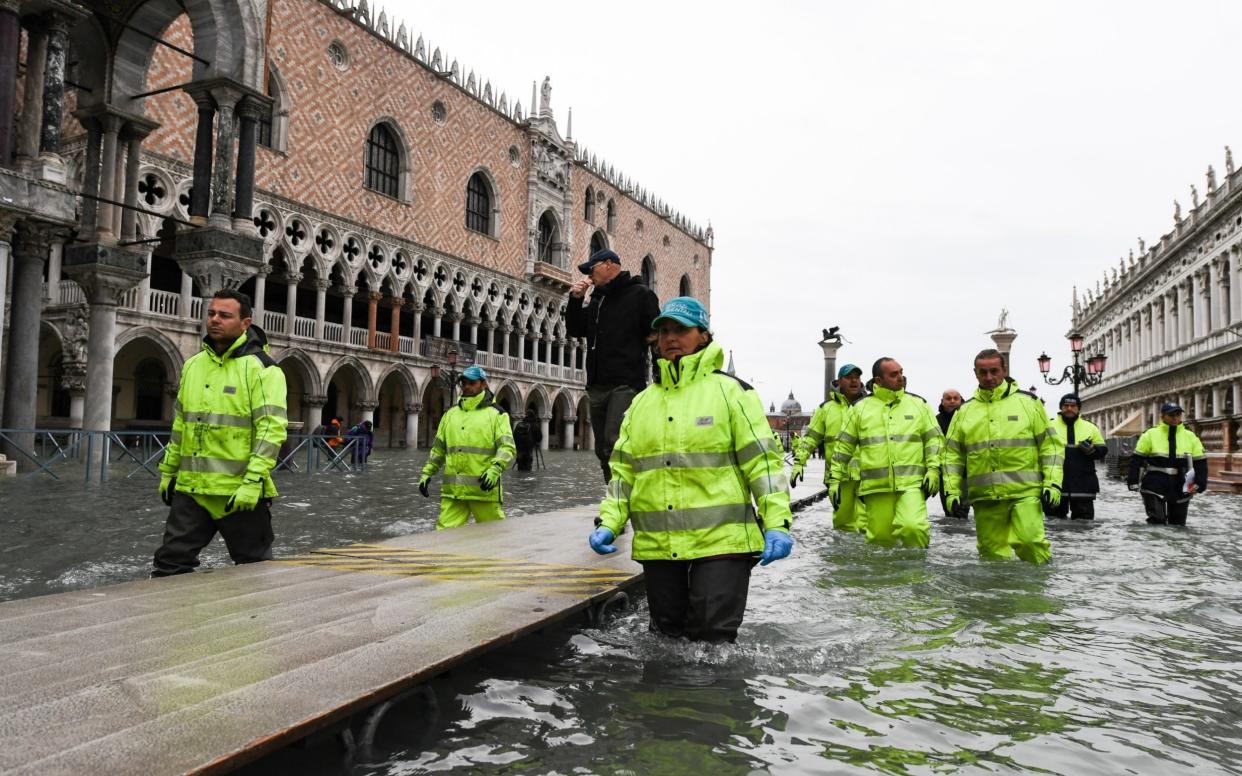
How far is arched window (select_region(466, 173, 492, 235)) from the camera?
34.4 metres

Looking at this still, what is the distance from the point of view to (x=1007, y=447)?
5977mm

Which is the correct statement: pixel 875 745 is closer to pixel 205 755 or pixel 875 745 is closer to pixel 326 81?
pixel 205 755

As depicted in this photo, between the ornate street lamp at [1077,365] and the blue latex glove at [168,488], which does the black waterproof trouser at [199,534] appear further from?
the ornate street lamp at [1077,365]

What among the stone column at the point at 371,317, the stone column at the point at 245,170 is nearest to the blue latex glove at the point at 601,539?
the stone column at the point at 245,170

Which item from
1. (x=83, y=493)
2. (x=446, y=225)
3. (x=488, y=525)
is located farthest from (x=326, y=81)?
(x=488, y=525)

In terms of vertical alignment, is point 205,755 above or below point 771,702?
above

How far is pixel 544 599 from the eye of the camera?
3.77 meters

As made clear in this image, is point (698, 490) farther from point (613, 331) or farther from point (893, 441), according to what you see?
point (893, 441)

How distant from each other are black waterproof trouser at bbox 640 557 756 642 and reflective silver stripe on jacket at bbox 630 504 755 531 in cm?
14

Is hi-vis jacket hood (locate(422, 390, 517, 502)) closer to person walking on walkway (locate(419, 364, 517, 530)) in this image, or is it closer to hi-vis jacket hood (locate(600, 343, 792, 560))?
person walking on walkway (locate(419, 364, 517, 530))

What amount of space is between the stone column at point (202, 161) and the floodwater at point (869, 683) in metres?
8.35

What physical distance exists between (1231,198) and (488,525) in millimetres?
37205

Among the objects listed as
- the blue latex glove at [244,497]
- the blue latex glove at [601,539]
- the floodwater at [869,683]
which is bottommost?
the floodwater at [869,683]

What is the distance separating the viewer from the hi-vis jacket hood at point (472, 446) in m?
6.41
